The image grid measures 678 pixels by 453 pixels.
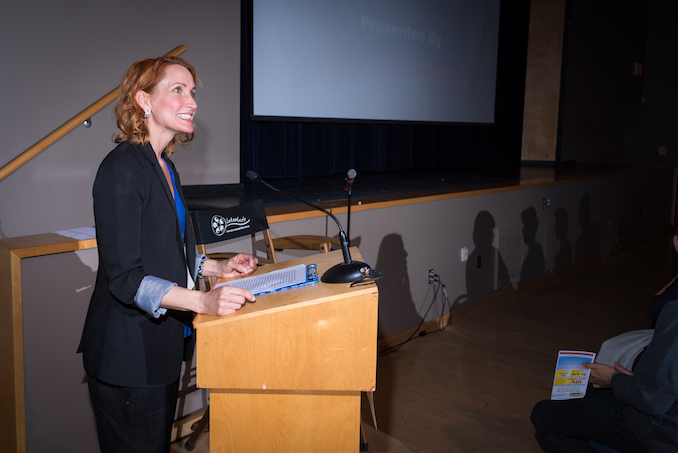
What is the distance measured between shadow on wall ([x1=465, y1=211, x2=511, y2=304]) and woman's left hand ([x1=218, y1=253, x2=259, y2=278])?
9.05 feet

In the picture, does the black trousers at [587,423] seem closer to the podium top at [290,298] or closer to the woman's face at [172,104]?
the podium top at [290,298]

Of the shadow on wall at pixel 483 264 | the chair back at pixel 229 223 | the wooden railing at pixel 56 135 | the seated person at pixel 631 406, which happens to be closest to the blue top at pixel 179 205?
the chair back at pixel 229 223

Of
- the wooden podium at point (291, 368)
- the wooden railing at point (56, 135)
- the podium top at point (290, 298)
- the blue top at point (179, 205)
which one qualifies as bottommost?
the wooden podium at point (291, 368)

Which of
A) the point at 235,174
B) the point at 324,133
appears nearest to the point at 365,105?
the point at 324,133

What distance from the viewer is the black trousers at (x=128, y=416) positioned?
1243 mm

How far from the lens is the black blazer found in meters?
1.12

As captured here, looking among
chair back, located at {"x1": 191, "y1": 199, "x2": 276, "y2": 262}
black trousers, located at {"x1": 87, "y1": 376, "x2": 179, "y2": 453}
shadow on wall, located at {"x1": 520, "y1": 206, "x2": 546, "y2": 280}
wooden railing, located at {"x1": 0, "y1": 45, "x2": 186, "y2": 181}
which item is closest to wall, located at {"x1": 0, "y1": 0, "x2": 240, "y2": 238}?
wooden railing, located at {"x1": 0, "y1": 45, "x2": 186, "y2": 181}

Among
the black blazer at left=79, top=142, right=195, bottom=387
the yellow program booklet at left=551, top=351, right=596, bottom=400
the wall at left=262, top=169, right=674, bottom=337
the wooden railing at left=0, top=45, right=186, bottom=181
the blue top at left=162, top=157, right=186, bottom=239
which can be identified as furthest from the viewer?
the wall at left=262, top=169, right=674, bottom=337

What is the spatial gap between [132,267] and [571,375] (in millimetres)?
1443

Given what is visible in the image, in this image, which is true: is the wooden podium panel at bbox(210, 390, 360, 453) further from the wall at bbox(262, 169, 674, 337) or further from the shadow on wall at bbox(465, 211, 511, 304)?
the shadow on wall at bbox(465, 211, 511, 304)

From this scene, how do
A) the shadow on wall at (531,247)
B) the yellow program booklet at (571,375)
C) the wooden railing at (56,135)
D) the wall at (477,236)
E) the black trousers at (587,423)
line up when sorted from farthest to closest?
the shadow on wall at (531,247) → the wall at (477,236) → the wooden railing at (56,135) → the yellow program booklet at (571,375) → the black trousers at (587,423)

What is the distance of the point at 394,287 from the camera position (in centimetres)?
338

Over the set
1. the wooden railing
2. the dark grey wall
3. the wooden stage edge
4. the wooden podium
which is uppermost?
the dark grey wall

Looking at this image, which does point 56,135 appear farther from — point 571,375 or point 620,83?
point 620,83
